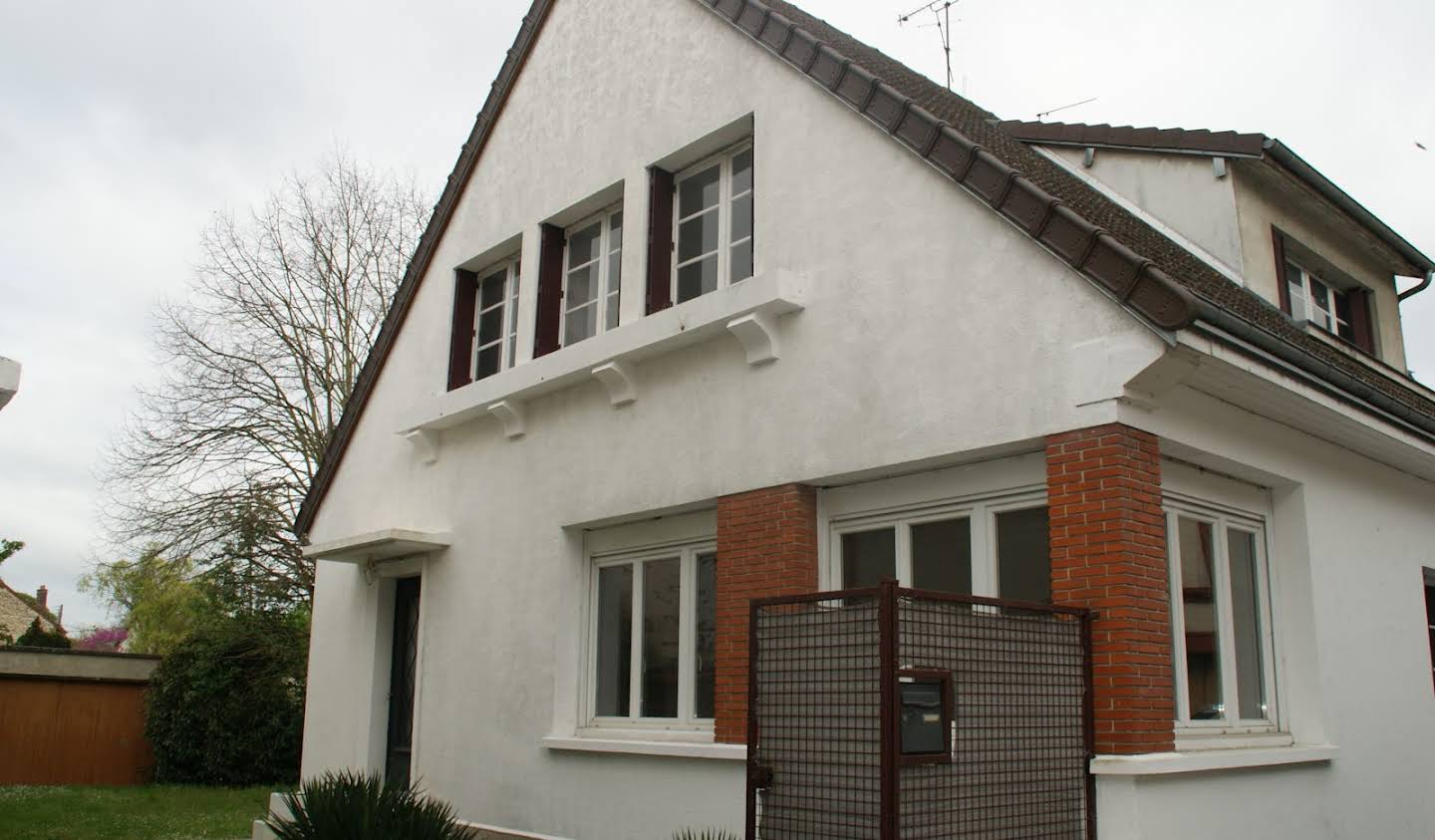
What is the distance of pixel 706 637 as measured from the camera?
29.5 feet

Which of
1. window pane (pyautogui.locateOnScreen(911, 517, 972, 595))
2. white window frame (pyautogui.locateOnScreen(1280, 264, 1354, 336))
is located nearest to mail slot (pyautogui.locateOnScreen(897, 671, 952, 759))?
window pane (pyautogui.locateOnScreen(911, 517, 972, 595))

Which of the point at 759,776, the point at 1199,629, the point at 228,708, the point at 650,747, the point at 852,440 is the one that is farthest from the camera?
the point at 228,708

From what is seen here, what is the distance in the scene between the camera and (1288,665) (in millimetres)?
7695

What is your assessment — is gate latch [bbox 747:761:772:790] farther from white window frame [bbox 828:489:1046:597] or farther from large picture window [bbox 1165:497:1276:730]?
large picture window [bbox 1165:497:1276:730]

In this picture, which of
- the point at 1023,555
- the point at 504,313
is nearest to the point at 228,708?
the point at 504,313

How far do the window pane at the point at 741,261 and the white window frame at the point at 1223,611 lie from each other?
3703 mm

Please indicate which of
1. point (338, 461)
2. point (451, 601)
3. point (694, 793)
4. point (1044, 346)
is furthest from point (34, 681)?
point (1044, 346)

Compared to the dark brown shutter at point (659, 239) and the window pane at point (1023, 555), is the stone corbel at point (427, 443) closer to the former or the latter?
the dark brown shutter at point (659, 239)

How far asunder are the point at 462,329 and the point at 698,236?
388 centimetres

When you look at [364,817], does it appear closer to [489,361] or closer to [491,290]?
[489,361]

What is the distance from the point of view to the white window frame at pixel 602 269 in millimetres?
10773

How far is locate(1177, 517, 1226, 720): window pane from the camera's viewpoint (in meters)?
7.14

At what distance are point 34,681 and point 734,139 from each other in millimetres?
16886

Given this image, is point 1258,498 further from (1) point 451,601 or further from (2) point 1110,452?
(1) point 451,601
